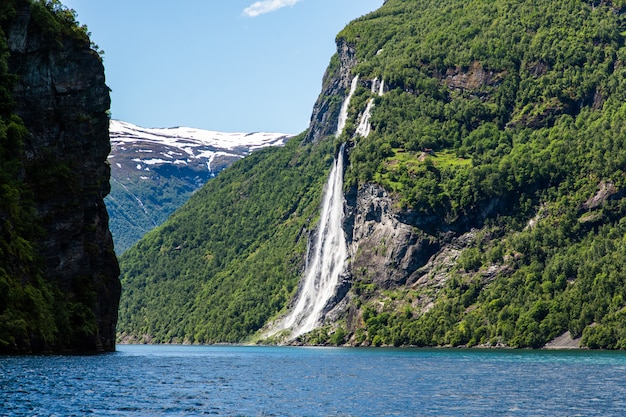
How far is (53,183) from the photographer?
124 meters

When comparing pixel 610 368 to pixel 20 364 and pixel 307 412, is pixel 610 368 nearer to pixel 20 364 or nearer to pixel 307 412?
pixel 307 412

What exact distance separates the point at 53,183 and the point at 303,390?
59111 mm

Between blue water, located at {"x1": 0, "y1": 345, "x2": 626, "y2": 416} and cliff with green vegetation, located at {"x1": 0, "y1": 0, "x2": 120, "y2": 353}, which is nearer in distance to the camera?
blue water, located at {"x1": 0, "y1": 345, "x2": 626, "y2": 416}

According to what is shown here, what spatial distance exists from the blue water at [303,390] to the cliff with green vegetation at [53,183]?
1229 cm

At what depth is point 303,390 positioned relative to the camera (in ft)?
259

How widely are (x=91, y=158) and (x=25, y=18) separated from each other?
885 inches

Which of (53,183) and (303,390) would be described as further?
(53,183)

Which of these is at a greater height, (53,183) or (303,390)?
(53,183)

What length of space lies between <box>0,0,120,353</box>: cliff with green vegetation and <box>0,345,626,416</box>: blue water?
1229 centimetres

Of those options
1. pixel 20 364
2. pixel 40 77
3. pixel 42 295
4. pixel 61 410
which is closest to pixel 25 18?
pixel 40 77

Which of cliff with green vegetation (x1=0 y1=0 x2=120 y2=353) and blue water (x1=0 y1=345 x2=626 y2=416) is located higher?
cliff with green vegetation (x1=0 y1=0 x2=120 y2=353)

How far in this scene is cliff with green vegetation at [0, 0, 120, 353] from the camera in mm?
107312

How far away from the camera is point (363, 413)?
61.8 m

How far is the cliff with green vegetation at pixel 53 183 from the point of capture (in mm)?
107312
